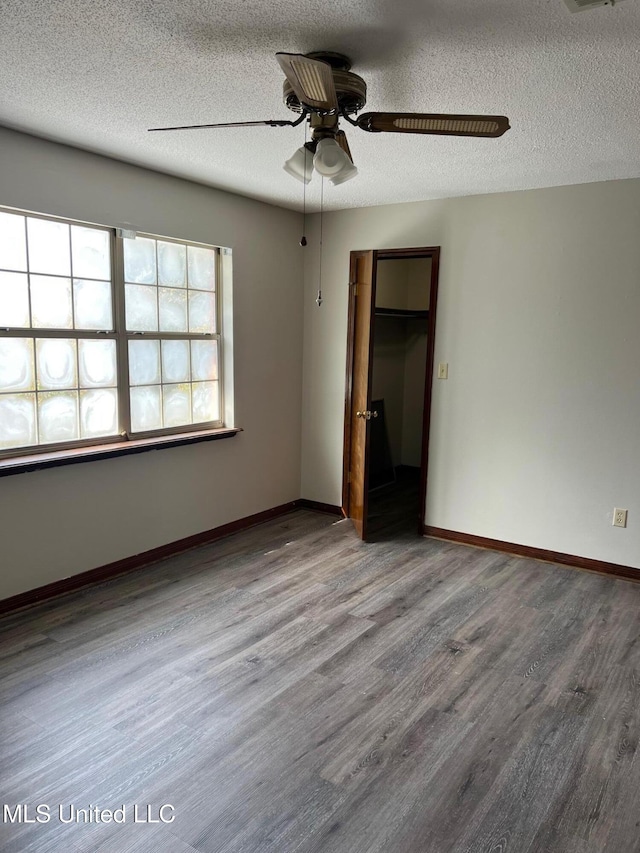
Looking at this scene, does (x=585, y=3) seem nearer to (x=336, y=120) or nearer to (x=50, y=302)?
(x=336, y=120)

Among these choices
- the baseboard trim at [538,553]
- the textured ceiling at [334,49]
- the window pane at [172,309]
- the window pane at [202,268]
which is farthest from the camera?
the window pane at [202,268]

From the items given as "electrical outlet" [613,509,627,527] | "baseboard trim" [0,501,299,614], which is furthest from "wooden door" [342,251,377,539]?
"electrical outlet" [613,509,627,527]

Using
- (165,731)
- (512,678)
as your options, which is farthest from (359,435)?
(165,731)

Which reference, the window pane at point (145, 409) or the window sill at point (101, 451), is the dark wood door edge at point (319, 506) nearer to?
the window sill at point (101, 451)

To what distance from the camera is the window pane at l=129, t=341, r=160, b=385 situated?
3.71 meters

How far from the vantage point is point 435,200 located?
4230mm

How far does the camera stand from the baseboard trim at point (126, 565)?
317 cm

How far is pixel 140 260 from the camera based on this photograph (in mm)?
3701

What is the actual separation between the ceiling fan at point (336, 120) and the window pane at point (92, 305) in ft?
5.21

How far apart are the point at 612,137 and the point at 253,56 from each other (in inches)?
70.2

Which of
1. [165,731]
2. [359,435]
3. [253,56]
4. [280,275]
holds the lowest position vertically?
[165,731]

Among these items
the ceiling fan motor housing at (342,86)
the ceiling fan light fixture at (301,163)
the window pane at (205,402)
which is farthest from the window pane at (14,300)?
the ceiling fan motor housing at (342,86)

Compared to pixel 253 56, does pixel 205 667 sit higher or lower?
lower

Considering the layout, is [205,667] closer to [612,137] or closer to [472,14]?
[472,14]
